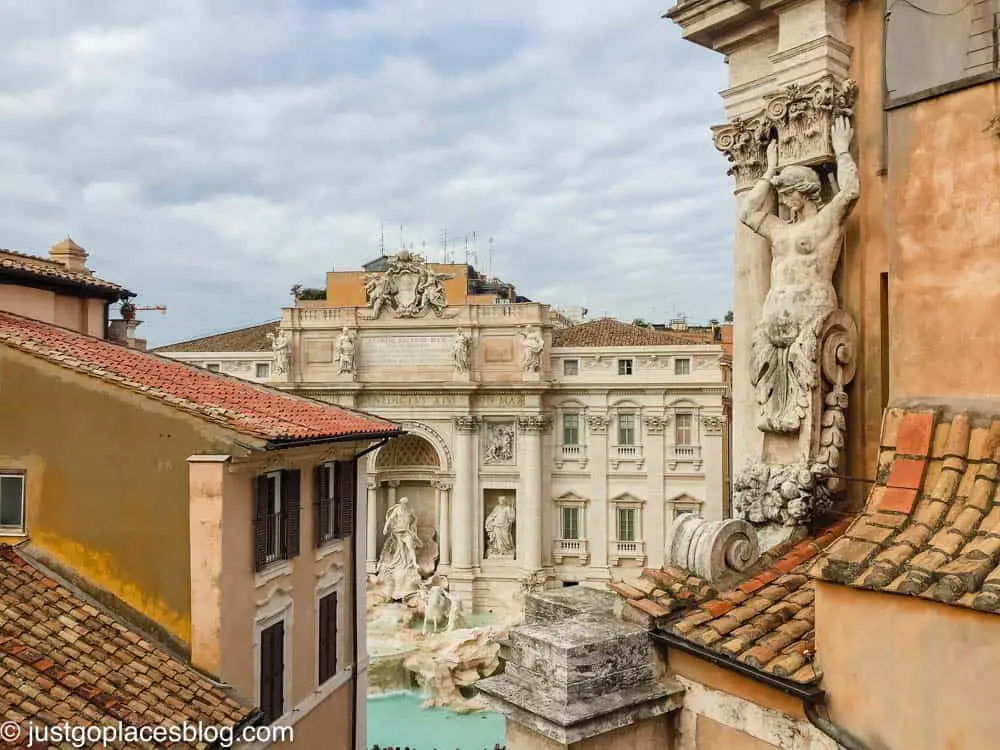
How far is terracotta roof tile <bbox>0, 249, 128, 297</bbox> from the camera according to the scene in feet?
47.8

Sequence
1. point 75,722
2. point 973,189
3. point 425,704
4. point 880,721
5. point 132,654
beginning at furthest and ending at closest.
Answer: point 425,704 → point 132,654 → point 75,722 → point 973,189 → point 880,721

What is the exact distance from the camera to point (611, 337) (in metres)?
→ 38.4

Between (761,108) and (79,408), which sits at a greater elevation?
(761,108)

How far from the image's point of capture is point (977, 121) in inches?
179

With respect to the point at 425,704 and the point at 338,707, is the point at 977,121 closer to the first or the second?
the point at 338,707

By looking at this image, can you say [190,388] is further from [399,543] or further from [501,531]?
[501,531]

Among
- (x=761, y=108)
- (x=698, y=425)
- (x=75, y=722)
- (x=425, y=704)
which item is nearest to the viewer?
(x=761, y=108)

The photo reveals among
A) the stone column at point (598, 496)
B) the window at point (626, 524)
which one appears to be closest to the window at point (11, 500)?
the stone column at point (598, 496)

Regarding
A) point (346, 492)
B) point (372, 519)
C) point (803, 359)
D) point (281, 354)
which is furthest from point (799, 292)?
point (281, 354)

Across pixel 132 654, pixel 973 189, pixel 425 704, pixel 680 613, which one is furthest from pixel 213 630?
pixel 425 704

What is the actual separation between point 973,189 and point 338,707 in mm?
13148

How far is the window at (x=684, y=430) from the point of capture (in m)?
35.2

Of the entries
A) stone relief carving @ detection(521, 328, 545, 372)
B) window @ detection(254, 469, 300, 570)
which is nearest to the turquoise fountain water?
window @ detection(254, 469, 300, 570)

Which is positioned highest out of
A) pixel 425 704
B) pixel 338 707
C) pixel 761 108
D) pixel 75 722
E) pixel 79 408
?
pixel 761 108
